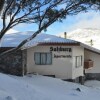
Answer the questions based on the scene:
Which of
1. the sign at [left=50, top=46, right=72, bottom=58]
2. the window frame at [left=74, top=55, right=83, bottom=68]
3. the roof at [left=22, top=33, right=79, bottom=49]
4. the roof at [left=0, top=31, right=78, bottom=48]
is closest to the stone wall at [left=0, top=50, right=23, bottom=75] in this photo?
the roof at [left=0, top=31, right=78, bottom=48]

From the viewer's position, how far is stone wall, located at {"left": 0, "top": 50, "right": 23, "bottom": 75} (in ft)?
88.2

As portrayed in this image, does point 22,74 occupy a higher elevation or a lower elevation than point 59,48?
lower

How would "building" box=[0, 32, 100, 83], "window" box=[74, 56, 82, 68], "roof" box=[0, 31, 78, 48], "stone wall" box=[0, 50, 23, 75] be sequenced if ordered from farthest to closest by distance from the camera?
"window" box=[74, 56, 82, 68]
"building" box=[0, 32, 100, 83]
"roof" box=[0, 31, 78, 48]
"stone wall" box=[0, 50, 23, 75]

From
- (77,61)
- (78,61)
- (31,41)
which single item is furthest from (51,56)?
(78,61)

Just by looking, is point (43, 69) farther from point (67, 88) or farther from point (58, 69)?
point (67, 88)

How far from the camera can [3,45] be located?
89.2ft

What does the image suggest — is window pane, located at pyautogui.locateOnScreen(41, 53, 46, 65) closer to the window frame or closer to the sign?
the sign

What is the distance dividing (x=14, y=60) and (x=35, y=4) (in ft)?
36.5

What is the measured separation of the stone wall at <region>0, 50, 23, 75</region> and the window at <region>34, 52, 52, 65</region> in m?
3.74

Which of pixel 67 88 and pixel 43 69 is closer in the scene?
pixel 67 88

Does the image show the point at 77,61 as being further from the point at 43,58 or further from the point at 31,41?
the point at 31,41

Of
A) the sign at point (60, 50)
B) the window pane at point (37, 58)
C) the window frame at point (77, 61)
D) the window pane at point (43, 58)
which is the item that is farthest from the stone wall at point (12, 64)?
the window frame at point (77, 61)

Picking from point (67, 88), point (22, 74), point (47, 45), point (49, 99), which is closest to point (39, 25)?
point (49, 99)

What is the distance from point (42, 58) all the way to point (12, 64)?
14.2 feet
